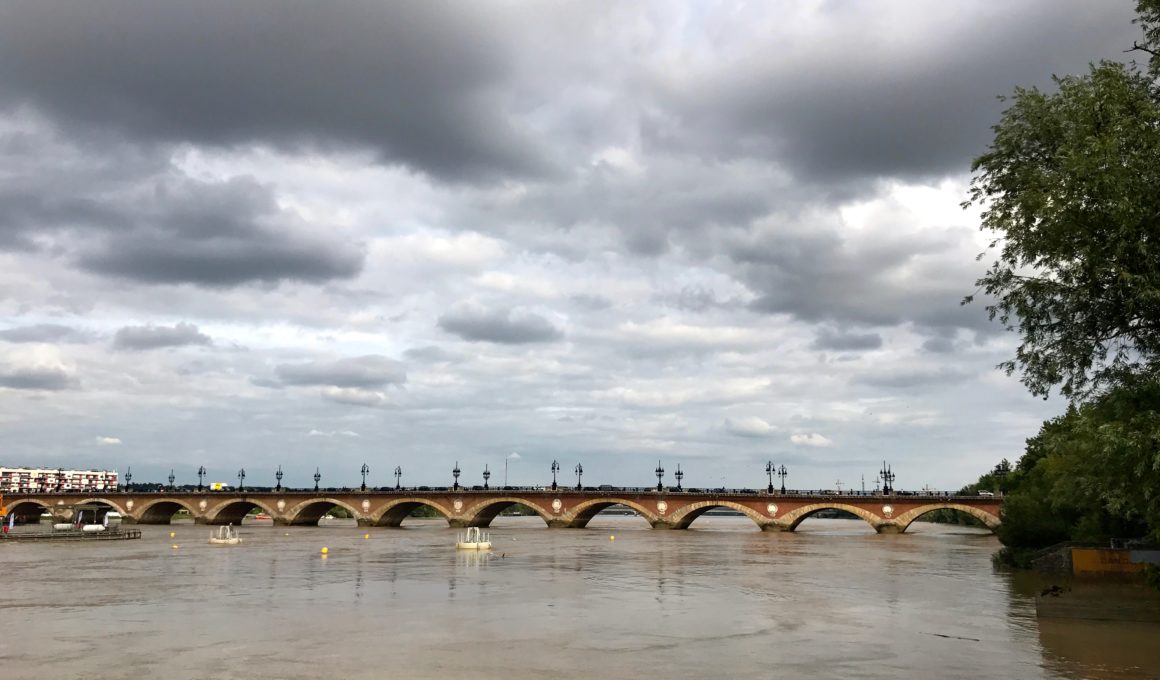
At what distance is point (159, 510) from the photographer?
138875 millimetres

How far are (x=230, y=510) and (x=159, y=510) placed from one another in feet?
45.9

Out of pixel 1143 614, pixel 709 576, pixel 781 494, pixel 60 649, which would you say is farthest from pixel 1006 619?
pixel 781 494

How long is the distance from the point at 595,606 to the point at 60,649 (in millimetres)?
18194

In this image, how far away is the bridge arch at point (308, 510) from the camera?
401ft

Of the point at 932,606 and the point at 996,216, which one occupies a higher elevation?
the point at 996,216

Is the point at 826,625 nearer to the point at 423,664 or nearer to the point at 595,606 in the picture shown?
the point at 595,606

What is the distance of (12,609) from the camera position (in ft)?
111

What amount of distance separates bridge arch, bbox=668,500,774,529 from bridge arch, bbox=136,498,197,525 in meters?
72.3

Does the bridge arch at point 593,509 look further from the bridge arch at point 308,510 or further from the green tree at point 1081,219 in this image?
the green tree at point 1081,219

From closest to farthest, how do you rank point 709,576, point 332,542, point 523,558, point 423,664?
point 423,664, point 709,576, point 523,558, point 332,542

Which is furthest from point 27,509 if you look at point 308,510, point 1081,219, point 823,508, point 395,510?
point 1081,219

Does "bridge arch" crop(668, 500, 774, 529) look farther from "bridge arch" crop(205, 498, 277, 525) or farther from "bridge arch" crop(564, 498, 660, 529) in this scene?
"bridge arch" crop(205, 498, 277, 525)

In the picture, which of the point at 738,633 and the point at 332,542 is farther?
the point at 332,542

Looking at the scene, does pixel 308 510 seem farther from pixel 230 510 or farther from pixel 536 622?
pixel 536 622
